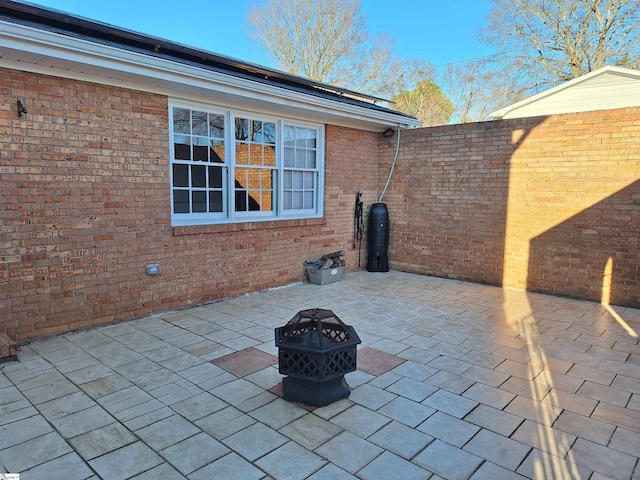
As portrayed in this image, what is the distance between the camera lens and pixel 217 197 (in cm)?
556

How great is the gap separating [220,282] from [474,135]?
187 inches

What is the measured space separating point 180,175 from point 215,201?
2.08 feet

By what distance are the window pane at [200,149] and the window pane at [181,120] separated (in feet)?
0.55

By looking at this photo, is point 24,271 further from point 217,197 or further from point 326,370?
point 326,370

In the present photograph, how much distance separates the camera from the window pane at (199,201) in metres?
5.29

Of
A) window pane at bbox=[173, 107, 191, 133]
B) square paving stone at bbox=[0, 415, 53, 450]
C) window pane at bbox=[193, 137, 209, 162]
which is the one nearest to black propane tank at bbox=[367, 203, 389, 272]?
window pane at bbox=[193, 137, 209, 162]

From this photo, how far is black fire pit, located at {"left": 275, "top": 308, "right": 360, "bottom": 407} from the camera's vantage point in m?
2.68

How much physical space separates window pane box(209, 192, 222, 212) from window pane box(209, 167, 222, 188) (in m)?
0.11

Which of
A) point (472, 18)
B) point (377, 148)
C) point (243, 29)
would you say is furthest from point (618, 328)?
point (243, 29)

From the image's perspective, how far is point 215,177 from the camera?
215 inches

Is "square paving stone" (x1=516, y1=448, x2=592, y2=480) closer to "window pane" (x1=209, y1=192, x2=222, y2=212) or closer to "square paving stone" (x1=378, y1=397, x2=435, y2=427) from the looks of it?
"square paving stone" (x1=378, y1=397, x2=435, y2=427)

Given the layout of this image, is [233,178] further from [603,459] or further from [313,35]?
[313,35]

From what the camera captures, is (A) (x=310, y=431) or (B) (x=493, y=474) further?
(A) (x=310, y=431)

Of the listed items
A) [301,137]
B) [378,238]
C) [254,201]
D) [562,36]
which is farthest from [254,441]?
[562,36]
